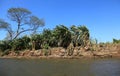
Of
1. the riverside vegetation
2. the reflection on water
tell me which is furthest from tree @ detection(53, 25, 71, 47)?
the reflection on water

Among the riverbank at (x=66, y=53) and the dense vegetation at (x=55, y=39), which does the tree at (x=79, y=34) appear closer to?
the dense vegetation at (x=55, y=39)

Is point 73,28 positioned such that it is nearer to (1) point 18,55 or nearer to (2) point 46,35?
(2) point 46,35

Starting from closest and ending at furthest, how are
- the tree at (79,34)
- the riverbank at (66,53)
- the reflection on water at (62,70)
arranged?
the reflection on water at (62,70)
the riverbank at (66,53)
the tree at (79,34)

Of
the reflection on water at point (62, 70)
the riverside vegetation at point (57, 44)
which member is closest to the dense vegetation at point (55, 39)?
the riverside vegetation at point (57, 44)

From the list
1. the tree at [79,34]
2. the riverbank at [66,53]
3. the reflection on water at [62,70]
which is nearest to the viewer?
the reflection on water at [62,70]

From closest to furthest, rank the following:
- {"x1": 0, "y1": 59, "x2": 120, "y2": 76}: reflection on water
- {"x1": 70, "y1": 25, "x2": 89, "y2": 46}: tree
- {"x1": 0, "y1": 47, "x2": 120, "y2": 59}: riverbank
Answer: {"x1": 0, "y1": 59, "x2": 120, "y2": 76}: reflection on water < {"x1": 0, "y1": 47, "x2": 120, "y2": 59}: riverbank < {"x1": 70, "y1": 25, "x2": 89, "y2": 46}: tree

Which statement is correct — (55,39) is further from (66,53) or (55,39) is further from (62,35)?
(66,53)

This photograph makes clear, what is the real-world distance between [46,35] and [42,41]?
1.29 meters

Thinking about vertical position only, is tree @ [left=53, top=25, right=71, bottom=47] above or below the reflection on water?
above

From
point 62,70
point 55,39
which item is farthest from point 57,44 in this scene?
point 62,70

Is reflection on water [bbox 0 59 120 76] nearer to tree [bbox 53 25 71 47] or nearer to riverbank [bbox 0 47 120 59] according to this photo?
riverbank [bbox 0 47 120 59]

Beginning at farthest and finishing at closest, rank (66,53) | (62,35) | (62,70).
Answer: (62,35) → (66,53) → (62,70)

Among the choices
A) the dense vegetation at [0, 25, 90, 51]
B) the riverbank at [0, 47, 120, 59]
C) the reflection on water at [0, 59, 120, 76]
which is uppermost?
the dense vegetation at [0, 25, 90, 51]

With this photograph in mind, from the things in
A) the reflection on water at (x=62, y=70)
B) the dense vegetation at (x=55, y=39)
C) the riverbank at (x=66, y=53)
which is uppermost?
the dense vegetation at (x=55, y=39)
